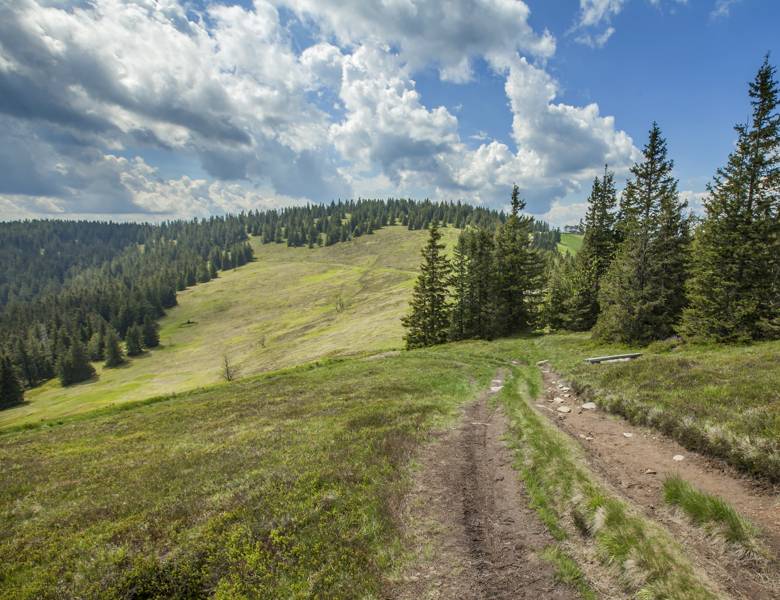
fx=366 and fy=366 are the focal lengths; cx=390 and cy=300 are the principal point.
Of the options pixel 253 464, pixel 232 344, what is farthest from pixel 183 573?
pixel 232 344

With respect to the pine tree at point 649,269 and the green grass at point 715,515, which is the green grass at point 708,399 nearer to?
the green grass at point 715,515

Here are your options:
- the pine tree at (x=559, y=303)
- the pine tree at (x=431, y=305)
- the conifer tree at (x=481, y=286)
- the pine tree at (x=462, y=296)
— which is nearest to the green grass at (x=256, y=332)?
the pine tree at (x=431, y=305)

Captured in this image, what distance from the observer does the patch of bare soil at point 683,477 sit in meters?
6.66

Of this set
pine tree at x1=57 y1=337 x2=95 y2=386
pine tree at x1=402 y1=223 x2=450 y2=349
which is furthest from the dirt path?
pine tree at x1=57 y1=337 x2=95 y2=386

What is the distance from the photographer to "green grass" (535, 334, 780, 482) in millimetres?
10180

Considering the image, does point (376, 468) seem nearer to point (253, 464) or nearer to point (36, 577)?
point (253, 464)

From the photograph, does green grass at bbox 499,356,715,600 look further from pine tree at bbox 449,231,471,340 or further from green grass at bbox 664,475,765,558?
pine tree at bbox 449,231,471,340

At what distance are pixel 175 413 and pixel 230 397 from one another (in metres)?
4.03

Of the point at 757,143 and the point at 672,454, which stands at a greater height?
the point at 757,143

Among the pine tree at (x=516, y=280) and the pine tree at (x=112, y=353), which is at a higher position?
the pine tree at (x=516, y=280)

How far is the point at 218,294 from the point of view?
626 ft

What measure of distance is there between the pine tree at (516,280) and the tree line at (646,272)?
0.50 feet

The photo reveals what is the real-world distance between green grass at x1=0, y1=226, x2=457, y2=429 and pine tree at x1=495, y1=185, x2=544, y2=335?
2255 cm

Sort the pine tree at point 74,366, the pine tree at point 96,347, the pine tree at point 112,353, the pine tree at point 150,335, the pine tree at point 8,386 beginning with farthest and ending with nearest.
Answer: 1. the pine tree at point 150,335
2. the pine tree at point 96,347
3. the pine tree at point 112,353
4. the pine tree at point 74,366
5. the pine tree at point 8,386
